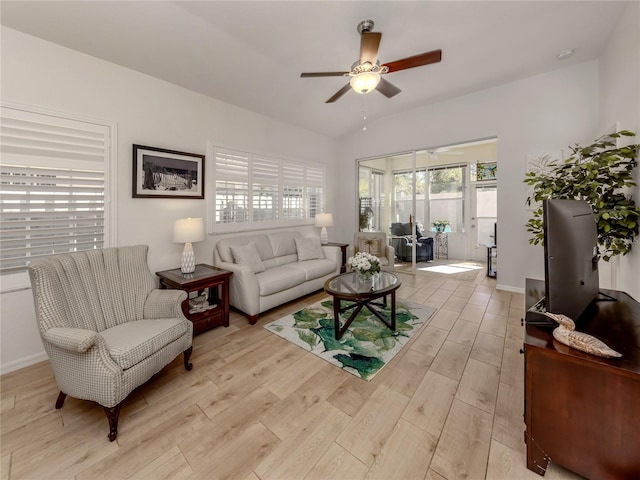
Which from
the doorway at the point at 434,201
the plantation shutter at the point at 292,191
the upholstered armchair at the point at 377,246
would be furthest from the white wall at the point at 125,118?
the doorway at the point at 434,201

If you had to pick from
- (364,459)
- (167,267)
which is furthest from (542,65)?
(167,267)

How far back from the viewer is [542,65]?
11.1 ft

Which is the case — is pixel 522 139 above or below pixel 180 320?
above

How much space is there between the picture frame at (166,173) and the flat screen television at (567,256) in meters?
3.50

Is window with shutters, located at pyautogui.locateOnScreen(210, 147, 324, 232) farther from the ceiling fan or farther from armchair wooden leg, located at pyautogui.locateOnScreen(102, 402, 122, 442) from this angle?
armchair wooden leg, located at pyautogui.locateOnScreen(102, 402, 122, 442)

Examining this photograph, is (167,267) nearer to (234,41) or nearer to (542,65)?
(234,41)

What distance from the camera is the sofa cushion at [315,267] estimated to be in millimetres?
3715

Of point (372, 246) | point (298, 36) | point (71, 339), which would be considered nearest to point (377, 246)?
point (372, 246)

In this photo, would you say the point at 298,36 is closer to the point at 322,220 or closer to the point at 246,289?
the point at 246,289

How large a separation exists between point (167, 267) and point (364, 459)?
2887 millimetres

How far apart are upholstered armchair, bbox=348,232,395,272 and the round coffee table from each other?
1.47 metres

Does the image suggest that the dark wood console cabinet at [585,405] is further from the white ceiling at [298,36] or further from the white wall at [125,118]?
the white wall at [125,118]

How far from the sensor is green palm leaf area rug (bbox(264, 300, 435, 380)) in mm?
2213

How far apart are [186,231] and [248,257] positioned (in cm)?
86
